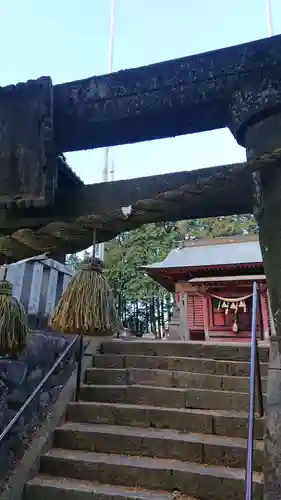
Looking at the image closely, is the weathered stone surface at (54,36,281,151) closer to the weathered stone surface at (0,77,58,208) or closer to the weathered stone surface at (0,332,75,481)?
the weathered stone surface at (0,77,58,208)

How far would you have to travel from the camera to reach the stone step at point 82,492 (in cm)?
260

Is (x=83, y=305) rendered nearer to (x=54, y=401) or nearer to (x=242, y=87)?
(x=242, y=87)

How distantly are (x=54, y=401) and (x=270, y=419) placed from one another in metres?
2.58

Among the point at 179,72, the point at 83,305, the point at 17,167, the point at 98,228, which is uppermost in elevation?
the point at 179,72

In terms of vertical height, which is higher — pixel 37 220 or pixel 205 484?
pixel 37 220

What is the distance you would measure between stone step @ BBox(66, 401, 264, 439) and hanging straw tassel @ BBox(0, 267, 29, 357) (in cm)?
228

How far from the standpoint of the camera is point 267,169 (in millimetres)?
1101

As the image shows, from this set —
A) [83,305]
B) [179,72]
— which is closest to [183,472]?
[83,305]

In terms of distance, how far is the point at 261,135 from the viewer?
1.16 m

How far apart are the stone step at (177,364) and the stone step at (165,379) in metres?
0.14

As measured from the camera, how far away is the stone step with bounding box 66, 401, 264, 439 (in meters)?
3.13

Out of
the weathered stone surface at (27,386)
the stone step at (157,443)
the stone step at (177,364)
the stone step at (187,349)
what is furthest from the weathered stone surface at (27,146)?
the stone step at (187,349)

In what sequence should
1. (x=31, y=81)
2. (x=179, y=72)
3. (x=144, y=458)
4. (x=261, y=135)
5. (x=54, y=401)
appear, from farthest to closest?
(x=54, y=401), (x=144, y=458), (x=31, y=81), (x=179, y=72), (x=261, y=135)

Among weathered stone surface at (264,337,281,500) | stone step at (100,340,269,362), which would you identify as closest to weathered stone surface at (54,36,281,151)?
weathered stone surface at (264,337,281,500)
